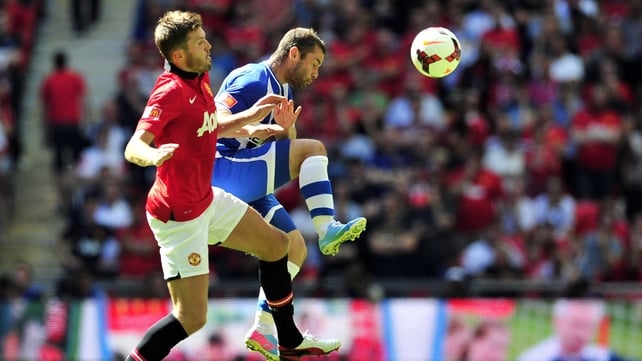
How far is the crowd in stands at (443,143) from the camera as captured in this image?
701 inches

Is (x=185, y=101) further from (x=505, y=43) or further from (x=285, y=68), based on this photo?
(x=505, y=43)

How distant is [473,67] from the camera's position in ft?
66.3

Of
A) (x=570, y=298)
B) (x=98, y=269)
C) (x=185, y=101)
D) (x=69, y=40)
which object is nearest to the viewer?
(x=185, y=101)

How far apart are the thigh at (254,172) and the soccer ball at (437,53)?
4.46ft

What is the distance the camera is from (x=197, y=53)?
9.25 meters

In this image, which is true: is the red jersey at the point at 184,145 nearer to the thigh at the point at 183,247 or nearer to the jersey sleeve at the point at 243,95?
the thigh at the point at 183,247

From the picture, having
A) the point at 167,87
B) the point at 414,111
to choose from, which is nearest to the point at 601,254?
the point at 414,111

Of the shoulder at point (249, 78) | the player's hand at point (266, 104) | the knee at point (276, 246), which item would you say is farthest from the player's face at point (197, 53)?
the knee at point (276, 246)

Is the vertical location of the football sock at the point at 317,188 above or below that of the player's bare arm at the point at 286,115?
below

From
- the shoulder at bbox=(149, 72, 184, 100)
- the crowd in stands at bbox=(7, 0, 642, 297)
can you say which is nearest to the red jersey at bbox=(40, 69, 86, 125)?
the crowd in stands at bbox=(7, 0, 642, 297)

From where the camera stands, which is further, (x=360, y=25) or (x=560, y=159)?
(x=360, y=25)

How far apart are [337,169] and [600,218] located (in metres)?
3.61

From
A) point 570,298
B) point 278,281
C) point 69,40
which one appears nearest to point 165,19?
point 278,281

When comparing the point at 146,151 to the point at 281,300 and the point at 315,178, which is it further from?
the point at 281,300
